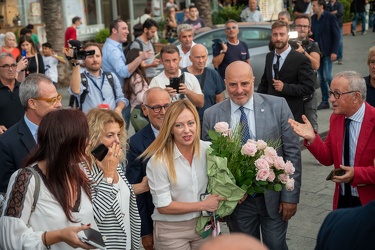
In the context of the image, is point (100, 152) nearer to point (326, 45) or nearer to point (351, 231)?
point (351, 231)

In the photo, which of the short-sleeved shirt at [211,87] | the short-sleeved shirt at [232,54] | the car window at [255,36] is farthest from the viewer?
the car window at [255,36]

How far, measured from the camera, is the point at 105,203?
474cm

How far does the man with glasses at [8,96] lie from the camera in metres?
7.70

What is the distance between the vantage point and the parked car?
15.7 m

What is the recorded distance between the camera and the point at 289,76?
870 cm

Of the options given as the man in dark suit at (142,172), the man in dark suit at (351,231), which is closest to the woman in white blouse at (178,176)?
the man in dark suit at (142,172)

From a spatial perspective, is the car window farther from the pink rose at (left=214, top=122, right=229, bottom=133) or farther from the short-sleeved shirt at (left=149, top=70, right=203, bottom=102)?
the pink rose at (left=214, top=122, right=229, bottom=133)

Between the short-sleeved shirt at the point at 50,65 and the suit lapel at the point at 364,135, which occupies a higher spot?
the suit lapel at the point at 364,135

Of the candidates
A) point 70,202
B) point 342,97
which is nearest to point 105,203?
point 70,202

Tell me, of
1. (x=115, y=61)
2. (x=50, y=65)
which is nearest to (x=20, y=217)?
(x=115, y=61)

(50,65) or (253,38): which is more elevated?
(253,38)

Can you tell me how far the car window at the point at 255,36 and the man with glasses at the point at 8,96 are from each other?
9008 millimetres

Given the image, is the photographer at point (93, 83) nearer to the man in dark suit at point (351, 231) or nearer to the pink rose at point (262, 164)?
the pink rose at point (262, 164)

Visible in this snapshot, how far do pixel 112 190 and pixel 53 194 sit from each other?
778 millimetres
